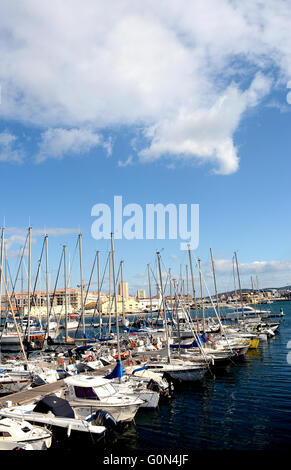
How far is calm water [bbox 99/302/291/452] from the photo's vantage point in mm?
18531

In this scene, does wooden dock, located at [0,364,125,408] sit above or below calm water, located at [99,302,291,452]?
above

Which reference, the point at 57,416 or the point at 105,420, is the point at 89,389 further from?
the point at 105,420

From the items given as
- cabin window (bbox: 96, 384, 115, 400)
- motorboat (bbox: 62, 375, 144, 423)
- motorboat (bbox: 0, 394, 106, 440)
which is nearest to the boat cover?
motorboat (bbox: 0, 394, 106, 440)

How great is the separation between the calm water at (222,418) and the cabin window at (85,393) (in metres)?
3.13

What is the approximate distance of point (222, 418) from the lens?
72.8 feet

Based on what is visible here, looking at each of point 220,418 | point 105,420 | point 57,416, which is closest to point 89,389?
point 57,416

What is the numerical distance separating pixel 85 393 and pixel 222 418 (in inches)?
368

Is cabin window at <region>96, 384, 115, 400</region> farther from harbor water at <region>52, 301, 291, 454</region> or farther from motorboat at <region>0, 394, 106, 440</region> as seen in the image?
harbor water at <region>52, 301, 291, 454</region>

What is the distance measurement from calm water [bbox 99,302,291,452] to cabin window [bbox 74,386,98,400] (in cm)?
313

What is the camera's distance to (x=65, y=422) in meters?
18.7

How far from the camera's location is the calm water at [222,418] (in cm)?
1853

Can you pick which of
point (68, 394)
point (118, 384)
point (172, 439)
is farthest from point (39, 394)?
point (172, 439)

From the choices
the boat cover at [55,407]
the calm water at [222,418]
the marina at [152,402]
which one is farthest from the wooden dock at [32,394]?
the calm water at [222,418]

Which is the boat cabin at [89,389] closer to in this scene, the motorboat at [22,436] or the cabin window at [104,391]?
the cabin window at [104,391]
